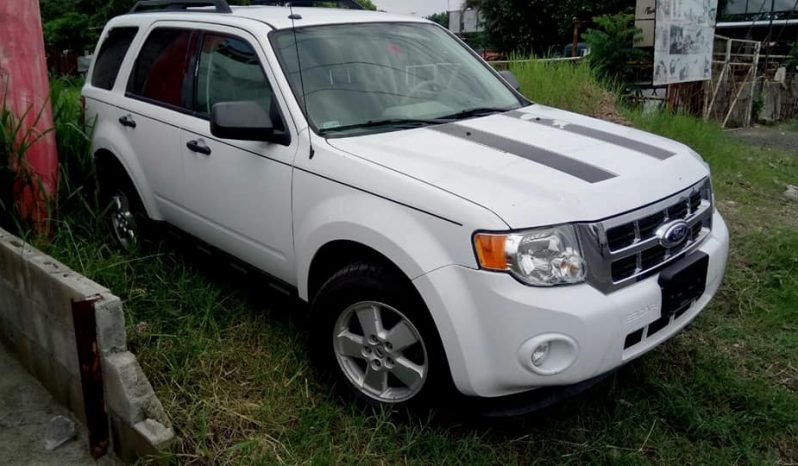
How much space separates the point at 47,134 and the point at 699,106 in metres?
12.3

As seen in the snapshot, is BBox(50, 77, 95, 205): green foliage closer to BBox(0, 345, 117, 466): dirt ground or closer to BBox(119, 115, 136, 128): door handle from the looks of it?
BBox(119, 115, 136, 128): door handle

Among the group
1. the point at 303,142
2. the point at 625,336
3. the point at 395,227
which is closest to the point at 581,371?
the point at 625,336

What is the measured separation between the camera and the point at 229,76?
3975mm

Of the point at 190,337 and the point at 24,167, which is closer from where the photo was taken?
the point at 190,337

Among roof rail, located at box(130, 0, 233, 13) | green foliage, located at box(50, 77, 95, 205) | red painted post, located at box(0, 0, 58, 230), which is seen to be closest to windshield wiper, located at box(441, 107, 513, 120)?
roof rail, located at box(130, 0, 233, 13)

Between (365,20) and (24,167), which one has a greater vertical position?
(365,20)

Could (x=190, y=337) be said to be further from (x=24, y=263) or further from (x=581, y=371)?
(x=581, y=371)

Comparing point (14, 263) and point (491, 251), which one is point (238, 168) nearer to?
point (14, 263)

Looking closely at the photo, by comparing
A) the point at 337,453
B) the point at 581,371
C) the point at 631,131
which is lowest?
the point at 337,453

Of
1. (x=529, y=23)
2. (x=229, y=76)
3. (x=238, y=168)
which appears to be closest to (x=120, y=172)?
(x=229, y=76)

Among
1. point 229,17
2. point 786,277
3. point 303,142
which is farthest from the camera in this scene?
point 786,277

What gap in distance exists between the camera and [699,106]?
13852 millimetres

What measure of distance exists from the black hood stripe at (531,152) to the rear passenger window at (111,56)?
8.18ft

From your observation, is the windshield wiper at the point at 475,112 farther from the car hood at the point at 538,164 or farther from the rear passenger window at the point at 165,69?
the rear passenger window at the point at 165,69
